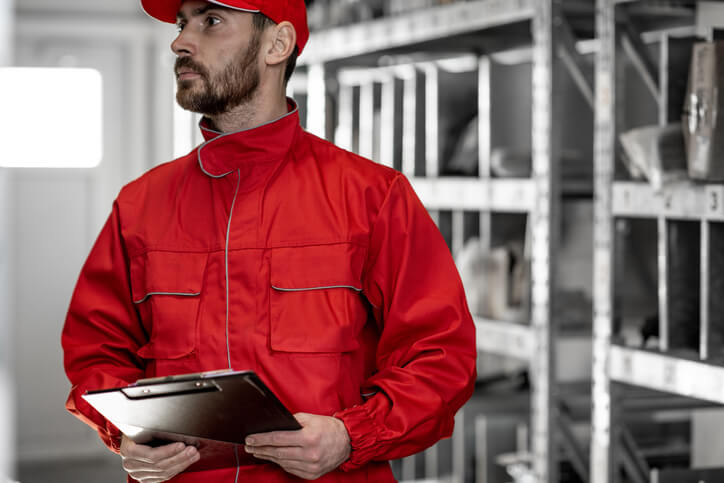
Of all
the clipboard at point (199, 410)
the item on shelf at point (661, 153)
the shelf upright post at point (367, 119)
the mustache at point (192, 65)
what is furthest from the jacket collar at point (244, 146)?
the shelf upright post at point (367, 119)

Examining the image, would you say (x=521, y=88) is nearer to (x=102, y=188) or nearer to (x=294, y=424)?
(x=294, y=424)

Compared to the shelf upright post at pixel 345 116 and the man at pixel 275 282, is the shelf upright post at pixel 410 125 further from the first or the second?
the man at pixel 275 282

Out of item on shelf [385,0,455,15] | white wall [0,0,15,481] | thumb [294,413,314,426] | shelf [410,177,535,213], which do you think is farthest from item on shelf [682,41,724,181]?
white wall [0,0,15,481]

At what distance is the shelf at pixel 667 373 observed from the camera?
1876 mm

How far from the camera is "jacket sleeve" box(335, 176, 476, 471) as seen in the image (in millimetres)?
1509

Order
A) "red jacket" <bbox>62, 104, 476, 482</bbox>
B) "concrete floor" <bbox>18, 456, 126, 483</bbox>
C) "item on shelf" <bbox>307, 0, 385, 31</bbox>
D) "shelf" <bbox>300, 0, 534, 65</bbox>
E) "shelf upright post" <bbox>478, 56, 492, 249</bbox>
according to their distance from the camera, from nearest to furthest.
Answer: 1. "red jacket" <bbox>62, 104, 476, 482</bbox>
2. "shelf" <bbox>300, 0, 534, 65</bbox>
3. "shelf upright post" <bbox>478, 56, 492, 249</bbox>
4. "item on shelf" <bbox>307, 0, 385, 31</bbox>
5. "concrete floor" <bbox>18, 456, 126, 483</bbox>

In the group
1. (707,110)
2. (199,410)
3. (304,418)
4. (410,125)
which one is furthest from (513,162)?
(199,410)

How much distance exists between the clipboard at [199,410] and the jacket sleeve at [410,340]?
0.16 meters

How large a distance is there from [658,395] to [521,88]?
1.18 m

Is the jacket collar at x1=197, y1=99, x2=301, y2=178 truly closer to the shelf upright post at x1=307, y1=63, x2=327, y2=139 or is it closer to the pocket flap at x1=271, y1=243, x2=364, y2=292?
the pocket flap at x1=271, y1=243, x2=364, y2=292

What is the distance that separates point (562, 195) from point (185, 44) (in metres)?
1.40

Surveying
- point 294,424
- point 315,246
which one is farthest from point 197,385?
point 315,246

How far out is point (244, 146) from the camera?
160cm

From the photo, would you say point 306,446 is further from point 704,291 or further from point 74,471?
point 74,471
